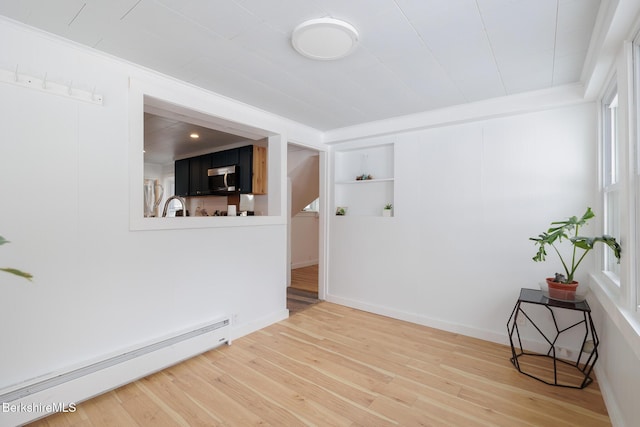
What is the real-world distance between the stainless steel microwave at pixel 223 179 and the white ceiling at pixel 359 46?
6.49 ft

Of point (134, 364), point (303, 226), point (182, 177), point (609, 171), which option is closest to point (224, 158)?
point (182, 177)

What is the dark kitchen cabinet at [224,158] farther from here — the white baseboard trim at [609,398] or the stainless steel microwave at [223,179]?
the white baseboard trim at [609,398]

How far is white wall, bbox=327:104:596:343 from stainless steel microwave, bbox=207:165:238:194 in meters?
2.05

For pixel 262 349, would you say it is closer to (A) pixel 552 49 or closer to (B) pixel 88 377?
(B) pixel 88 377

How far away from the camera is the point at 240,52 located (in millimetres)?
1955

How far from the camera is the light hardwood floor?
5.81 feet

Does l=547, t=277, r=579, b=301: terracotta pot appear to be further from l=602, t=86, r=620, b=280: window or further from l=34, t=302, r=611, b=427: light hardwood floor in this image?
l=34, t=302, r=611, b=427: light hardwood floor

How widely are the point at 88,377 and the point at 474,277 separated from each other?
3.23 meters

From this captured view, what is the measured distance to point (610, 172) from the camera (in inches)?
87.4

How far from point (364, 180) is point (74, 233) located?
292cm

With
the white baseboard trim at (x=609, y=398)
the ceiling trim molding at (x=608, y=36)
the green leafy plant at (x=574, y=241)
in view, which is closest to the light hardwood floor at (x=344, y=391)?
the white baseboard trim at (x=609, y=398)

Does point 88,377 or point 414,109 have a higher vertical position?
point 414,109

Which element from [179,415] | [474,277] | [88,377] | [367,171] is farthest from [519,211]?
[88,377]

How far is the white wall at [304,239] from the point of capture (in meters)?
6.38
